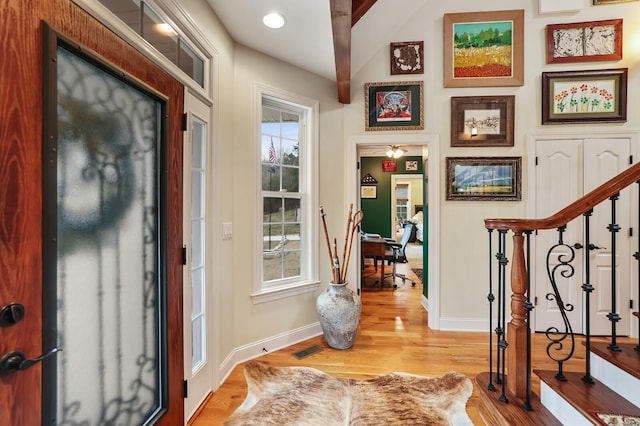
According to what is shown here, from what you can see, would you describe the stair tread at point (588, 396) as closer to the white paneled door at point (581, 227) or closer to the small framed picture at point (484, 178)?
the white paneled door at point (581, 227)

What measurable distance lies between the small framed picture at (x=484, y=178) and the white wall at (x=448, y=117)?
0.22 feet

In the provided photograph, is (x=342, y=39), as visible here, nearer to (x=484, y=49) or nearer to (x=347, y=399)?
(x=484, y=49)

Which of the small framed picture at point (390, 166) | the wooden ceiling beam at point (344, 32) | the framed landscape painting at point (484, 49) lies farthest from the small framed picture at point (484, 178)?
the small framed picture at point (390, 166)

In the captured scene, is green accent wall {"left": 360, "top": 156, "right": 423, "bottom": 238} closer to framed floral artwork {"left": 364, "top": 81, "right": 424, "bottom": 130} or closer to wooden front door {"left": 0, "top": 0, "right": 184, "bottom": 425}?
framed floral artwork {"left": 364, "top": 81, "right": 424, "bottom": 130}

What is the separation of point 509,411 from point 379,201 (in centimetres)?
646

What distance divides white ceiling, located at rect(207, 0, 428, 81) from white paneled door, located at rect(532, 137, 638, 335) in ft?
6.67

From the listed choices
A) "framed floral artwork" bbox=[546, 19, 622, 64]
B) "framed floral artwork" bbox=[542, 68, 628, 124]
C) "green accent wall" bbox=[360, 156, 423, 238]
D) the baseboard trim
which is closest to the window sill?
the baseboard trim

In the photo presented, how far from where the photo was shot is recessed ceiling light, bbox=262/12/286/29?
2086 mm

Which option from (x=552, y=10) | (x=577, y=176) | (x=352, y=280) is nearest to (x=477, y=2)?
(x=552, y=10)

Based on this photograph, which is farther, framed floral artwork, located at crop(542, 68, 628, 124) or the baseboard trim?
framed floral artwork, located at crop(542, 68, 628, 124)

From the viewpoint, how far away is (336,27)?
6.61 feet

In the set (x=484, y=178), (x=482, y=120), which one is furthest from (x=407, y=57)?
(x=484, y=178)

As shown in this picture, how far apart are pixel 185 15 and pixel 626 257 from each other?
445 cm

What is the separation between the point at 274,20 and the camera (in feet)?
6.99
